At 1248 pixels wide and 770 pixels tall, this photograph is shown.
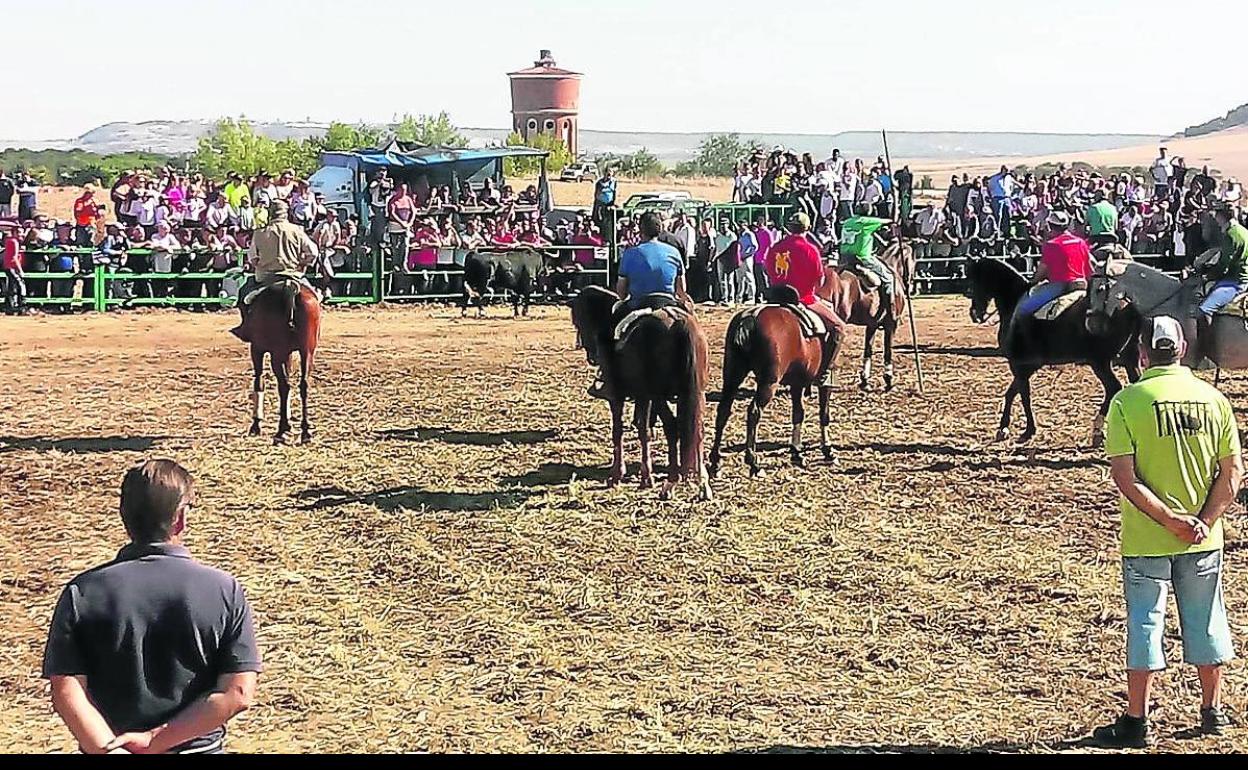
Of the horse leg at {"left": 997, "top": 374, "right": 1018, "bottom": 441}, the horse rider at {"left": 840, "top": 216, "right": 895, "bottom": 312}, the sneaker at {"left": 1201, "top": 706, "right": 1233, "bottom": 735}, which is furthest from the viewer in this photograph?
the horse rider at {"left": 840, "top": 216, "right": 895, "bottom": 312}

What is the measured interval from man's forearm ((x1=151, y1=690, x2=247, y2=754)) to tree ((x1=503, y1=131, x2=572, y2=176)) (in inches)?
2311

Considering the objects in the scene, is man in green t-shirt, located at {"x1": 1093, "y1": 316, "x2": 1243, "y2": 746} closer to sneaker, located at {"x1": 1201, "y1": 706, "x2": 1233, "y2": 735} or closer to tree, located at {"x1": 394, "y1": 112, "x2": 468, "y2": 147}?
sneaker, located at {"x1": 1201, "y1": 706, "x2": 1233, "y2": 735}

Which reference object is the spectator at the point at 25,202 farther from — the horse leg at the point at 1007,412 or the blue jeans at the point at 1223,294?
the blue jeans at the point at 1223,294

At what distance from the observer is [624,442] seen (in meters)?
14.2

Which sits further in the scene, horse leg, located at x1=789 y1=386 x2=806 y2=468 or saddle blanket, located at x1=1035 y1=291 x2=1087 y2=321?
saddle blanket, located at x1=1035 y1=291 x2=1087 y2=321

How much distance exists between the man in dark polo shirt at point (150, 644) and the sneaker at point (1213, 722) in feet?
14.3

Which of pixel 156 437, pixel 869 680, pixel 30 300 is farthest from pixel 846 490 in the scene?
pixel 30 300

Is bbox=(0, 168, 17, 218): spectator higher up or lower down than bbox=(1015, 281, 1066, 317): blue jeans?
higher up

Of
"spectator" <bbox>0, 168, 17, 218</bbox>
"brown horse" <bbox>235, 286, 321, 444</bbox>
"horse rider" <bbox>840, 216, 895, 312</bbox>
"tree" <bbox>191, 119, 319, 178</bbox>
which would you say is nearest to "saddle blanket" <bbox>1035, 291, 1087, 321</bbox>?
"horse rider" <bbox>840, 216, 895, 312</bbox>

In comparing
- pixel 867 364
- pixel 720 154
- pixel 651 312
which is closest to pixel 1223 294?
pixel 867 364

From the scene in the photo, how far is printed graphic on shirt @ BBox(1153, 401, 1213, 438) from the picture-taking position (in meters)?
6.68

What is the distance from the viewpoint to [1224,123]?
150 metres

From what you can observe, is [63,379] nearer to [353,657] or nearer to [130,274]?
[130,274]

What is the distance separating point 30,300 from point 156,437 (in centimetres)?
1297
